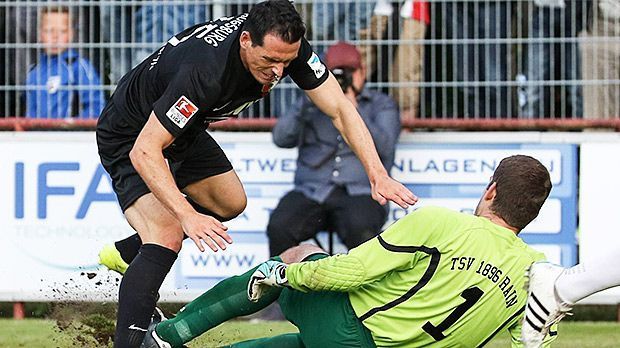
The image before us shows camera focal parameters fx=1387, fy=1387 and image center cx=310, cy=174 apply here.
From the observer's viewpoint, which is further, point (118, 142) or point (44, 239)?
point (44, 239)

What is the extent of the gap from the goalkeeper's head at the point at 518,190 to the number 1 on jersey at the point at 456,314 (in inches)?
12.4

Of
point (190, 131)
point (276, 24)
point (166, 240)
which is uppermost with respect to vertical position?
point (276, 24)

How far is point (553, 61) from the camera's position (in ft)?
33.7

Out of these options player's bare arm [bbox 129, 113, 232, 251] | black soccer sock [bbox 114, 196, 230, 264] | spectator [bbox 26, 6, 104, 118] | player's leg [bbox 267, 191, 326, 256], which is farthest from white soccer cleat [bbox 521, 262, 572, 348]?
spectator [bbox 26, 6, 104, 118]

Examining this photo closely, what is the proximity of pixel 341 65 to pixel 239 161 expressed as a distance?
1059 mm

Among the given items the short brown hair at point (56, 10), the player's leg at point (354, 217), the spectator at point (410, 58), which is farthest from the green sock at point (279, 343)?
the short brown hair at point (56, 10)

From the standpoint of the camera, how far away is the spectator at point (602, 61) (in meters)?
10.2

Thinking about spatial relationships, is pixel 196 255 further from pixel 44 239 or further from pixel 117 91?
pixel 117 91

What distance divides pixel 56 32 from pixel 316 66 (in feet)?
14.1

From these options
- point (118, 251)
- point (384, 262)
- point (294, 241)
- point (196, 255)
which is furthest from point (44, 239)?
point (384, 262)

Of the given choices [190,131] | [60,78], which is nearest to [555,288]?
[190,131]

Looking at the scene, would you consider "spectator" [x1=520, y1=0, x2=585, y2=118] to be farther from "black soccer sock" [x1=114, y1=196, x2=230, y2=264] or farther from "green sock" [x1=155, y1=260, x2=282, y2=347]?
"green sock" [x1=155, y1=260, x2=282, y2=347]

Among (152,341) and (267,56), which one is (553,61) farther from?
(152,341)

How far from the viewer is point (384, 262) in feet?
17.5
